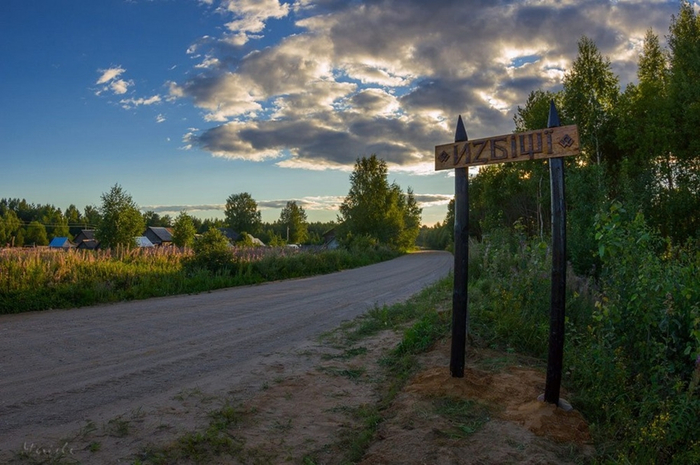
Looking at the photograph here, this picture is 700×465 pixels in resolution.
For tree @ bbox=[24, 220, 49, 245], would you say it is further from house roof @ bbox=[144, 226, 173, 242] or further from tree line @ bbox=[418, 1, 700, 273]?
tree line @ bbox=[418, 1, 700, 273]

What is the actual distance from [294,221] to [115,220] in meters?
73.2

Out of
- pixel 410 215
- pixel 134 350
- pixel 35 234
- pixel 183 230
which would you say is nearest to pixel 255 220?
pixel 410 215

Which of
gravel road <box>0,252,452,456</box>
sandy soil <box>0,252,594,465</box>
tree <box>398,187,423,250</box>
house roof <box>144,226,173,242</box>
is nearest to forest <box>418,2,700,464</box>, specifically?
sandy soil <box>0,252,594,465</box>

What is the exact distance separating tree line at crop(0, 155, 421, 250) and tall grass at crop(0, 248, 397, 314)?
1.19 m

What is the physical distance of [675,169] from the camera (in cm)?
2434

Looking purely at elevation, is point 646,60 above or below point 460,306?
above

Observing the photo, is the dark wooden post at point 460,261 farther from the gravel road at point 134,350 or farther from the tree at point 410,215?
the tree at point 410,215

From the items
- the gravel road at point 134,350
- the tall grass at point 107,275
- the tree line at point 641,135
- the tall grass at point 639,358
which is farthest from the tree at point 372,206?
the tall grass at point 639,358

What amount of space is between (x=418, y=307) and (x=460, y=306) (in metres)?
4.49

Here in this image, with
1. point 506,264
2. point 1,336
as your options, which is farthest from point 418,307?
point 1,336

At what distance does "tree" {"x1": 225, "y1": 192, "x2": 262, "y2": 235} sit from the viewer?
95.4 meters

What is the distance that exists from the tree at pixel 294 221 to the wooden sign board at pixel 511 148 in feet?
305

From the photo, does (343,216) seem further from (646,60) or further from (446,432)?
(446,432)

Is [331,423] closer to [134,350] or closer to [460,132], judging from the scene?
[460,132]
